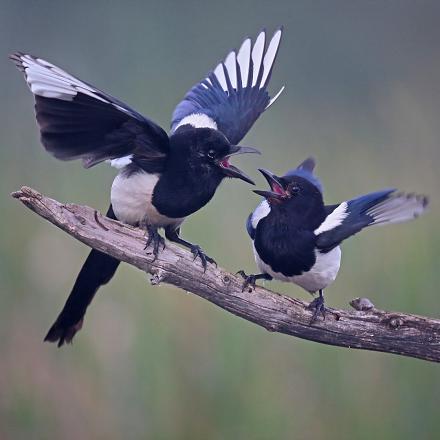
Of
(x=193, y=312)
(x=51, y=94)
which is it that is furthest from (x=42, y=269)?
Result: (x=51, y=94)

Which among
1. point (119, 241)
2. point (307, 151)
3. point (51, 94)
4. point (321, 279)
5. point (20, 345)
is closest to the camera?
point (51, 94)

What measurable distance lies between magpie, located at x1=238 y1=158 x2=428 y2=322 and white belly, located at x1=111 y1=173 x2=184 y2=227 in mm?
228

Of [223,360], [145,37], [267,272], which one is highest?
[145,37]

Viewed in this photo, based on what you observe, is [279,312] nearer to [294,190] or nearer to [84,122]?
[294,190]

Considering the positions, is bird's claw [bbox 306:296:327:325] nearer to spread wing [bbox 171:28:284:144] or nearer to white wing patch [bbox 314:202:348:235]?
white wing patch [bbox 314:202:348:235]

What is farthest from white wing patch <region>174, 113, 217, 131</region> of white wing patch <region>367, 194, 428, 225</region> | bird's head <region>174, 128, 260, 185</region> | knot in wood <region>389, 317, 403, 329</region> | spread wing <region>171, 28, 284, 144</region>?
knot in wood <region>389, 317, 403, 329</region>

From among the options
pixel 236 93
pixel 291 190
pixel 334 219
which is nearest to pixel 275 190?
pixel 291 190

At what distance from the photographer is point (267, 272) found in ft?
5.49

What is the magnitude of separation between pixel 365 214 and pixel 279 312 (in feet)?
0.90

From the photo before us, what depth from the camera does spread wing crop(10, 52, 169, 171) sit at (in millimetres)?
1329

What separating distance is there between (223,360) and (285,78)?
0.80m

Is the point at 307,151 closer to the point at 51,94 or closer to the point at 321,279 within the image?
the point at 321,279

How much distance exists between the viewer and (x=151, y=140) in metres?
1.55

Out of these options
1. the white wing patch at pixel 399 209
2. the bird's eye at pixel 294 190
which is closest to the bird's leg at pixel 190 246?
the bird's eye at pixel 294 190
